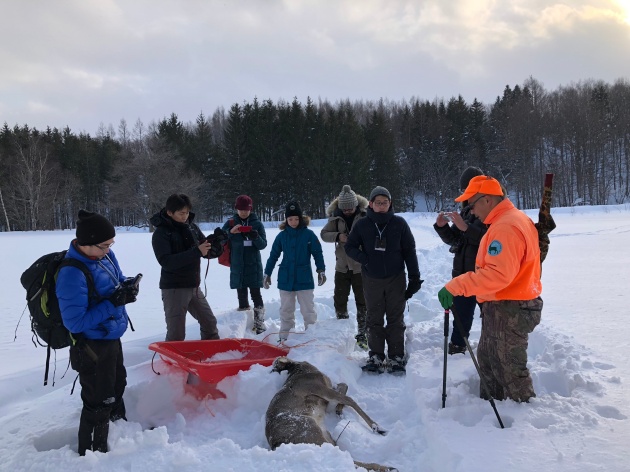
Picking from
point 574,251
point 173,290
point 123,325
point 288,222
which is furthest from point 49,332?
point 574,251

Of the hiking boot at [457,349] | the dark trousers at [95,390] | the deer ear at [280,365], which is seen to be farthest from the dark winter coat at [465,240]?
the dark trousers at [95,390]

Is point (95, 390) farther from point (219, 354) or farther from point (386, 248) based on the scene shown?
point (386, 248)

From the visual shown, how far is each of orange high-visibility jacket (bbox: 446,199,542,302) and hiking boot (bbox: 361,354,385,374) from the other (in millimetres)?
1669

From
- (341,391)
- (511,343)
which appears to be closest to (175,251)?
(341,391)

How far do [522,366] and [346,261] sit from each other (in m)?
2.69

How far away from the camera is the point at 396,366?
171 inches

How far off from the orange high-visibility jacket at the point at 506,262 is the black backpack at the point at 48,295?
8.67 ft

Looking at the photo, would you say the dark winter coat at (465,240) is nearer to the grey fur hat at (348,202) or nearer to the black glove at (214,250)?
the grey fur hat at (348,202)

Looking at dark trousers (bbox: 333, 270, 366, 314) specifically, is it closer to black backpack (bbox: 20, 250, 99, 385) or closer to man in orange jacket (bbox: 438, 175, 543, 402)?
man in orange jacket (bbox: 438, 175, 543, 402)

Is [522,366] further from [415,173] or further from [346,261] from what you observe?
[415,173]

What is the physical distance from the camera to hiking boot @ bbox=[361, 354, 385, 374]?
4355 millimetres

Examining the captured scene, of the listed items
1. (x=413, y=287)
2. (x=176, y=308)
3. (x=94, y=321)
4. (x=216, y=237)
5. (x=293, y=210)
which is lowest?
(x=176, y=308)

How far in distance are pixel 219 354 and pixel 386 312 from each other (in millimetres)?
1824

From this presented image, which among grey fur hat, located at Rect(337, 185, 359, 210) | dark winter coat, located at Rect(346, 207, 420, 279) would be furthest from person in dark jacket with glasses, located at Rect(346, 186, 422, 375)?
grey fur hat, located at Rect(337, 185, 359, 210)
